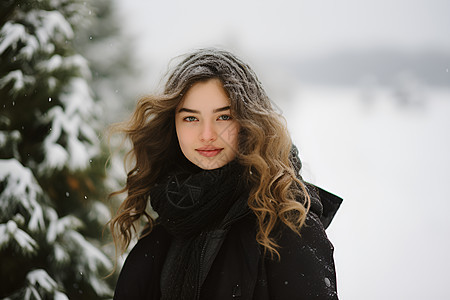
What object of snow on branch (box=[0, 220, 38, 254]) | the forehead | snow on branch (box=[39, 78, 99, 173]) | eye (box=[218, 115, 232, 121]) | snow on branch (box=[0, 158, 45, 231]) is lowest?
snow on branch (box=[0, 220, 38, 254])

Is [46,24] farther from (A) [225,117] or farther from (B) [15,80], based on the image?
(A) [225,117]

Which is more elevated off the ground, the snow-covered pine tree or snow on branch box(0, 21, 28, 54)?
snow on branch box(0, 21, 28, 54)

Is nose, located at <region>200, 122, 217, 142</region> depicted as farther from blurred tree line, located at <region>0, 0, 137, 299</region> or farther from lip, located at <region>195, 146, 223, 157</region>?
blurred tree line, located at <region>0, 0, 137, 299</region>

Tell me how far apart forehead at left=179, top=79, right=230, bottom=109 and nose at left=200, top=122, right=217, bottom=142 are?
8 cm

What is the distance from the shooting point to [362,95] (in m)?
7.62

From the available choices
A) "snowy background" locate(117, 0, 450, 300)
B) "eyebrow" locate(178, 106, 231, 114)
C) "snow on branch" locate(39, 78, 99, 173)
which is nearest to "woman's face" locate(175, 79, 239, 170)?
"eyebrow" locate(178, 106, 231, 114)

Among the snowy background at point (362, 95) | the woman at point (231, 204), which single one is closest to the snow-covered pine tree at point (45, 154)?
the woman at point (231, 204)

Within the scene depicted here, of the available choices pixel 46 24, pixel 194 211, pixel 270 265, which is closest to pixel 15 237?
pixel 46 24

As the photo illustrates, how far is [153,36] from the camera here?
6730 mm

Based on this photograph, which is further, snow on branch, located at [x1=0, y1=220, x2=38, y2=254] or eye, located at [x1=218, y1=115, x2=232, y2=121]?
snow on branch, located at [x1=0, y1=220, x2=38, y2=254]

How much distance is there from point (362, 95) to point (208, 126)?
245 inches

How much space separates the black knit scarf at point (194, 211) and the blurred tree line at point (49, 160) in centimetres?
173

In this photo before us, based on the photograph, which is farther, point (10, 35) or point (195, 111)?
point (10, 35)

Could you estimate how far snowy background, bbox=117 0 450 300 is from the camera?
257 inches
